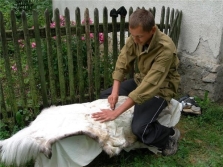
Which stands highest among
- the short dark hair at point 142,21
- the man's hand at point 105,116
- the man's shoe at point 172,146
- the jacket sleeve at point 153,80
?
the short dark hair at point 142,21

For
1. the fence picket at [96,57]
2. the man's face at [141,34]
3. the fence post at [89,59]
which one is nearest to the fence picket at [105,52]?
the fence picket at [96,57]

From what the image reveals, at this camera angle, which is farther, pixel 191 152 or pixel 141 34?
pixel 191 152

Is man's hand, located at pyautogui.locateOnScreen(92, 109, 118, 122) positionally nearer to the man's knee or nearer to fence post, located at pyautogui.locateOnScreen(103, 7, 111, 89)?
the man's knee

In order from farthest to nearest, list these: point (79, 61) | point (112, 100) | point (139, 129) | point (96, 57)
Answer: point (96, 57) < point (79, 61) < point (112, 100) < point (139, 129)

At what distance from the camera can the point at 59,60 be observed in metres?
3.89

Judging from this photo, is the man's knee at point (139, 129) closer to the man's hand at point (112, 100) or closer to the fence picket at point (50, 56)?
the man's hand at point (112, 100)

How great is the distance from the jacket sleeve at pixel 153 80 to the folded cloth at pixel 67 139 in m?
Result: 0.34

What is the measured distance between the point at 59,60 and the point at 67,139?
147cm

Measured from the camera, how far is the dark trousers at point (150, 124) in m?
3.03

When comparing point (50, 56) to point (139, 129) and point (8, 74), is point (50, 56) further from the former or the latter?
point (139, 129)

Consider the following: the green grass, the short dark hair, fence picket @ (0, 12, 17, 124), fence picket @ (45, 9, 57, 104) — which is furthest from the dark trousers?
fence picket @ (0, 12, 17, 124)

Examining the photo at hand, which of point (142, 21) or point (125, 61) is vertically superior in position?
point (142, 21)

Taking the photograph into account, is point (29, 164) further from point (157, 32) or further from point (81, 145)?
point (157, 32)

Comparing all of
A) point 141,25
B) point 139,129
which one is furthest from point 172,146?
point 141,25
